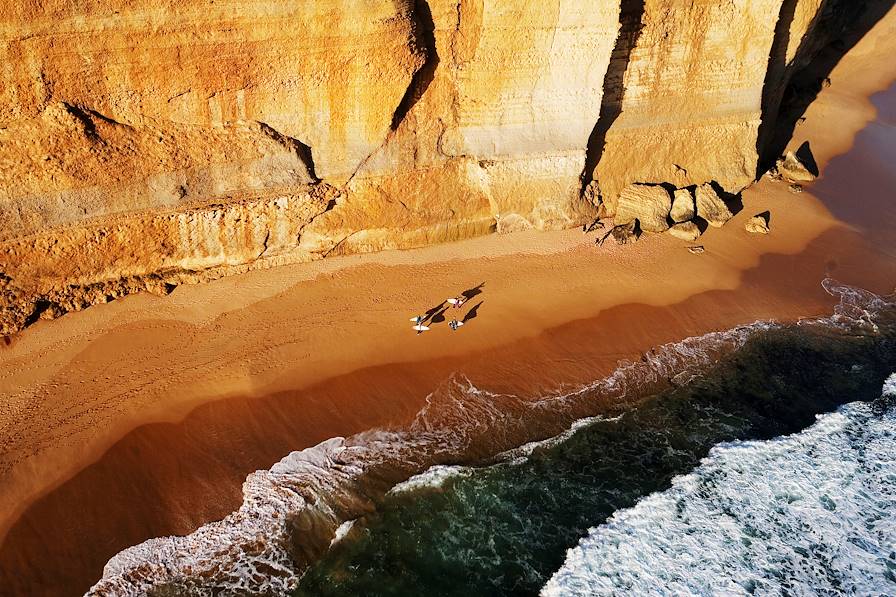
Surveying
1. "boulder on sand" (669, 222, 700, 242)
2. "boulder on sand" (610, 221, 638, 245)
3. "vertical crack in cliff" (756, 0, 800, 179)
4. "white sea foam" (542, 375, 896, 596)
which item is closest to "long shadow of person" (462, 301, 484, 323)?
"boulder on sand" (610, 221, 638, 245)

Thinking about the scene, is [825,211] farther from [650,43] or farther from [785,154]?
[650,43]

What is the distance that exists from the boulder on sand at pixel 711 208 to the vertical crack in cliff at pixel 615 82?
9.67 ft

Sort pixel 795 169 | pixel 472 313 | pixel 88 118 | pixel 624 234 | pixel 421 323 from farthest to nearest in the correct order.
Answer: pixel 795 169 < pixel 624 234 < pixel 472 313 < pixel 421 323 < pixel 88 118

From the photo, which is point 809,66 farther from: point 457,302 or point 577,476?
point 577,476

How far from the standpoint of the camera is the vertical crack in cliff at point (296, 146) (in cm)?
A: 1155

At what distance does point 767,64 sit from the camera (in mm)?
14945

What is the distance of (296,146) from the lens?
11.8m

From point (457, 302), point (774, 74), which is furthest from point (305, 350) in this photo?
point (774, 74)

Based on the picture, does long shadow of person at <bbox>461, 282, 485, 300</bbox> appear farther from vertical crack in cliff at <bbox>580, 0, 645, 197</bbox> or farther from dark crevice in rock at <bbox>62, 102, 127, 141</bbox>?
dark crevice in rock at <bbox>62, 102, 127, 141</bbox>

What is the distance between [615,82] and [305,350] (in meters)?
8.89

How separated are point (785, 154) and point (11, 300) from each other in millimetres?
19277

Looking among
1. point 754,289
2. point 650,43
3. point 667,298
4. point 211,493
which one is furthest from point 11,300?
point 754,289

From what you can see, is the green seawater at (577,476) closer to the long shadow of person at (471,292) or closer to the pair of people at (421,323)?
the pair of people at (421,323)

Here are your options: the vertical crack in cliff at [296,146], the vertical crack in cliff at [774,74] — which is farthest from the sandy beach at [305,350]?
the vertical crack in cliff at [774,74]
